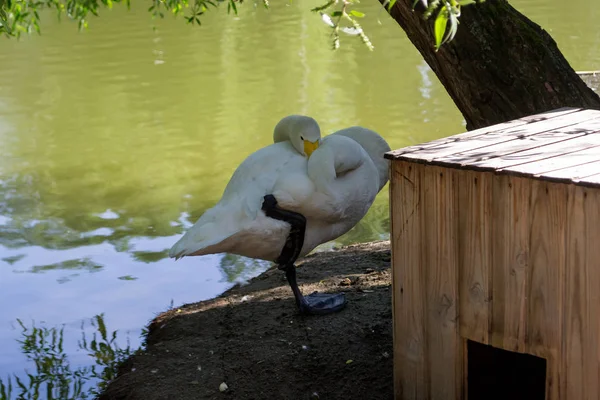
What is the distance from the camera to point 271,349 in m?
4.22

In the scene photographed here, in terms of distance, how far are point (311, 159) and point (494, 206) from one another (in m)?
1.26

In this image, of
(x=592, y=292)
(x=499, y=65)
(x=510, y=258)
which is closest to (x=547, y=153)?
(x=510, y=258)

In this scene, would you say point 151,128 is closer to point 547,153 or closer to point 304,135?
point 304,135

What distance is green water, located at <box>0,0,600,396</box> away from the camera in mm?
6234

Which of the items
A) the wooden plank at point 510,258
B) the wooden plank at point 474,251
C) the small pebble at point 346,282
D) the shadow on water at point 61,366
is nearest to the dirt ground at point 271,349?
the small pebble at point 346,282

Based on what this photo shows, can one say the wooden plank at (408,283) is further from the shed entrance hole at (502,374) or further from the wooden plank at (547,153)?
the wooden plank at (547,153)

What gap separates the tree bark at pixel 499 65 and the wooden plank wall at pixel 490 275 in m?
1.65

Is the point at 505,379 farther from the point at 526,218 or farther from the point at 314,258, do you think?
the point at 314,258

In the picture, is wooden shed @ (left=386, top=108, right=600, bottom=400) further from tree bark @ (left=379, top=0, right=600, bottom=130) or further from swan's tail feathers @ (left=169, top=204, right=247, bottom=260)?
tree bark @ (left=379, top=0, right=600, bottom=130)

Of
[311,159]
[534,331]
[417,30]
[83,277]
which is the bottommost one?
[83,277]

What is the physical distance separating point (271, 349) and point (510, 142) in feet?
5.43

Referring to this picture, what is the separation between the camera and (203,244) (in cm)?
386

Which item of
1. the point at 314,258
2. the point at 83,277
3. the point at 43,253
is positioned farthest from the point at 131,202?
the point at 314,258

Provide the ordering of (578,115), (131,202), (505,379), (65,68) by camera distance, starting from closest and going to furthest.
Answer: (505,379), (578,115), (131,202), (65,68)
